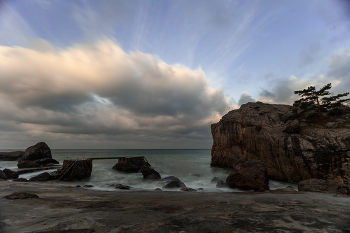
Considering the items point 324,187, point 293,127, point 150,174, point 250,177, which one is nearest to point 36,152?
point 150,174

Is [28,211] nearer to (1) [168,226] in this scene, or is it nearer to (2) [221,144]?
(1) [168,226]

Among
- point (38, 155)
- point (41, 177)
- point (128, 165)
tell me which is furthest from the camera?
point (38, 155)

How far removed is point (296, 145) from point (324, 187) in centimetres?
845

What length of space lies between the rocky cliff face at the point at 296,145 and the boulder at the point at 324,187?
21.9 feet

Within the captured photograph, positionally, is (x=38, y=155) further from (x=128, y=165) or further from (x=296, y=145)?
(x=296, y=145)

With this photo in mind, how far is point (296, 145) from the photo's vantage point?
62.1 feet

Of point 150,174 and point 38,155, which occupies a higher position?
point 38,155

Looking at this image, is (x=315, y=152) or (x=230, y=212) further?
(x=315, y=152)

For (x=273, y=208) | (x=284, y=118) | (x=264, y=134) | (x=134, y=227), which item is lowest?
(x=273, y=208)

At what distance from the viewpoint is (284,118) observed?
25500mm

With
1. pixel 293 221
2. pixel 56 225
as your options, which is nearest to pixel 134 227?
pixel 56 225

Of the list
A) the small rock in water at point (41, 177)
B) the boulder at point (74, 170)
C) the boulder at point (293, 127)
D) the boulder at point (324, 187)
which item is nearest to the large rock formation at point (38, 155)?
the boulder at point (74, 170)

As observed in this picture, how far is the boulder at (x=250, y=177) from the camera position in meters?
13.9

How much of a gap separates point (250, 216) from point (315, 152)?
1761 centimetres
